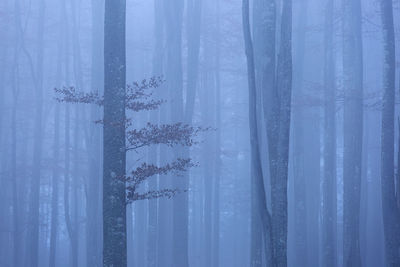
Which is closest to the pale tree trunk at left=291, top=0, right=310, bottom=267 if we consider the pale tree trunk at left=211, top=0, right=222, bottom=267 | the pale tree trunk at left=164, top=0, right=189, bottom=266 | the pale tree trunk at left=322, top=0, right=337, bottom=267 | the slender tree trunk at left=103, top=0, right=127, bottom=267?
the pale tree trunk at left=322, top=0, right=337, bottom=267

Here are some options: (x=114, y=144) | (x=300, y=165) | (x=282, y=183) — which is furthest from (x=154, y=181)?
(x=114, y=144)

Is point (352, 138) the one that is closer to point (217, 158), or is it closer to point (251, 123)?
point (251, 123)

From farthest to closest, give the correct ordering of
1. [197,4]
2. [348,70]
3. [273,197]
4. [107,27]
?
1. [197,4]
2. [348,70]
3. [273,197]
4. [107,27]

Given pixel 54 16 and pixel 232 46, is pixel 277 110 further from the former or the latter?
pixel 54 16

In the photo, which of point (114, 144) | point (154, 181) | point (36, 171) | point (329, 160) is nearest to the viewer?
point (114, 144)

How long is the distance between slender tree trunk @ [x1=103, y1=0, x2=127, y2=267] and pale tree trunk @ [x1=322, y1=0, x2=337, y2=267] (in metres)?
7.87

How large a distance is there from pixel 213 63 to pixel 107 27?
633 inches

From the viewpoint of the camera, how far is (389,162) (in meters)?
10.5

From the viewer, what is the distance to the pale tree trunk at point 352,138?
12.3m

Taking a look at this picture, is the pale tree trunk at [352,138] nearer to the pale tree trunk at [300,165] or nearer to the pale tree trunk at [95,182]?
the pale tree trunk at [300,165]

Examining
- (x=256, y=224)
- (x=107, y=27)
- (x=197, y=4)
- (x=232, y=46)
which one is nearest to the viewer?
(x=107, y=27)

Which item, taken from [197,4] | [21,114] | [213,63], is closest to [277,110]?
[197,4]

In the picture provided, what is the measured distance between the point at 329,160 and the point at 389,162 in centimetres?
425

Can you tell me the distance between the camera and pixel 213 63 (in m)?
24.1
